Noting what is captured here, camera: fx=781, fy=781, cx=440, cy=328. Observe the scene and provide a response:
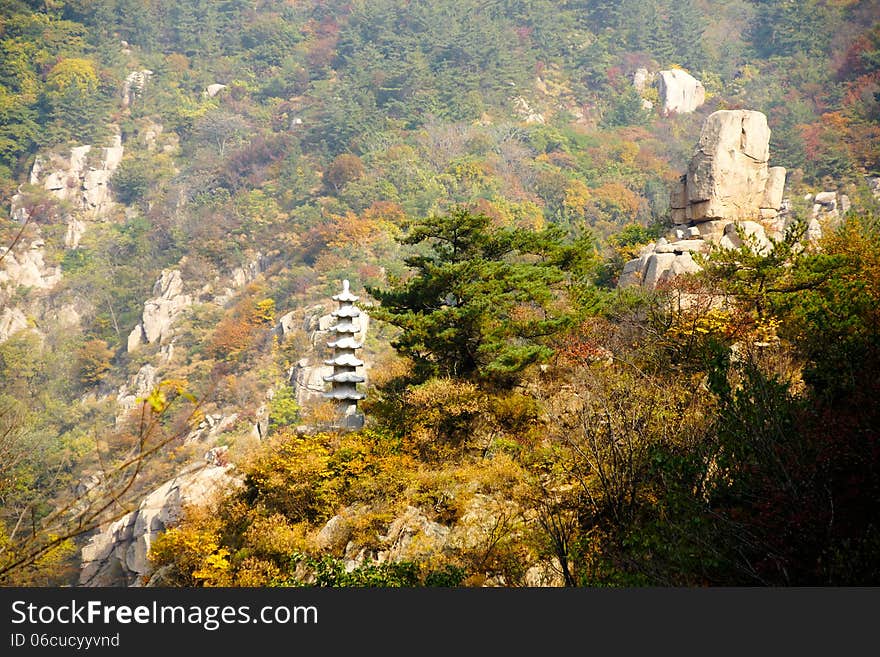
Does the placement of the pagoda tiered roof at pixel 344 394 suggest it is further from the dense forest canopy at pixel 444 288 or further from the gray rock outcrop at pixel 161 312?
the gray rock outcrop at pixel 161 312

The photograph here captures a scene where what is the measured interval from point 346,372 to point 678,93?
50406mm

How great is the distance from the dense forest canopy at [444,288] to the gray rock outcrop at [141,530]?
1.88m

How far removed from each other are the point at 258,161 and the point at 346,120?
25.1ft

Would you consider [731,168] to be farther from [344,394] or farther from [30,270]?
[30,270]

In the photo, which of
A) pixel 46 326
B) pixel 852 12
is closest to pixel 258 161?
pixel 46 326

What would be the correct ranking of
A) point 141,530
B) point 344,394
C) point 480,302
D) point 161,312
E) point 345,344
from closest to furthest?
point 480,302 < point 344,394 < point 345,344 < point 141,530 < point 161,312

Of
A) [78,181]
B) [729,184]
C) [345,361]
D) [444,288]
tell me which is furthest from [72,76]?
[729,184]

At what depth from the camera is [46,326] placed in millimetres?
45844

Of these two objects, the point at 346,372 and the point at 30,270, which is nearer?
the point at 346,372

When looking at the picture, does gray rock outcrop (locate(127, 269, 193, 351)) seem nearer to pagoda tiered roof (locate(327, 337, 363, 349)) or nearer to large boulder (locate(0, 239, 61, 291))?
large boulder (locate(0, 239, 61, 291))

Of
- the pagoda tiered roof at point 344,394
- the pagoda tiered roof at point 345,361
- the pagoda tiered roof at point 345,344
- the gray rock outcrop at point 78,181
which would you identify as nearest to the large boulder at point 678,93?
the gray rock outcrop at point 78,181

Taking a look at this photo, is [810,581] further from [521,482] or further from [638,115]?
[638,115]

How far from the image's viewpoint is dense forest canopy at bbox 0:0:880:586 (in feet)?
25.2

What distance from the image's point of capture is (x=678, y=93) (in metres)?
59.7
